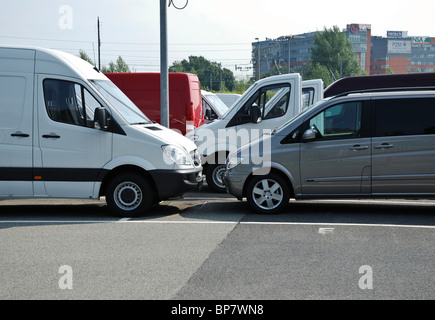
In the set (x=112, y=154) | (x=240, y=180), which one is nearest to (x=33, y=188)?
(x=112, y=154)

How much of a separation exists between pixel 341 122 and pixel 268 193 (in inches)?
61.5

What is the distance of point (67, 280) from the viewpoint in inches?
223

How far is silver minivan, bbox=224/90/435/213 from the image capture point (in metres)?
9.20

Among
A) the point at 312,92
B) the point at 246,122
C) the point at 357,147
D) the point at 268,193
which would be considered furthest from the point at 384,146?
the point at 312,92

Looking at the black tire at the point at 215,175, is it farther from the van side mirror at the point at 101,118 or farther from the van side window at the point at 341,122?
the van side mirror at the point at 101,118

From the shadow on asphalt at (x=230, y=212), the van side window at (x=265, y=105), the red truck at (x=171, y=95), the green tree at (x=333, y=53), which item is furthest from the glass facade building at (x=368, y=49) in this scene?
the shadow on asphalt at (x=230, y=212)

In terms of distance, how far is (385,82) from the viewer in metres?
13.1

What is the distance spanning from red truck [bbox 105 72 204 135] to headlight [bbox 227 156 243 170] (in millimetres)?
4662

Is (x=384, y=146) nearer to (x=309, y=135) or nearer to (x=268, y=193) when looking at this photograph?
(x=309, y=135)

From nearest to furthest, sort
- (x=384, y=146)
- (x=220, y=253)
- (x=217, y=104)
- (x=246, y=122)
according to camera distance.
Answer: (x=220, y=253) < (x=384, y=146) < (x=246, y=122) < (x=217, y=104)

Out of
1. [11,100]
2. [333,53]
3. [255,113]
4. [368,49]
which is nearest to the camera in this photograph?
[11,100]

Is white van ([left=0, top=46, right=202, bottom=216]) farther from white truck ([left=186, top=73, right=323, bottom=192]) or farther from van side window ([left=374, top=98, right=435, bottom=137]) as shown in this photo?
van side window ([left=374, top=98, right=435, bottom=137])

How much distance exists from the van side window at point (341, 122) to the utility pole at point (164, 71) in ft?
15.5
